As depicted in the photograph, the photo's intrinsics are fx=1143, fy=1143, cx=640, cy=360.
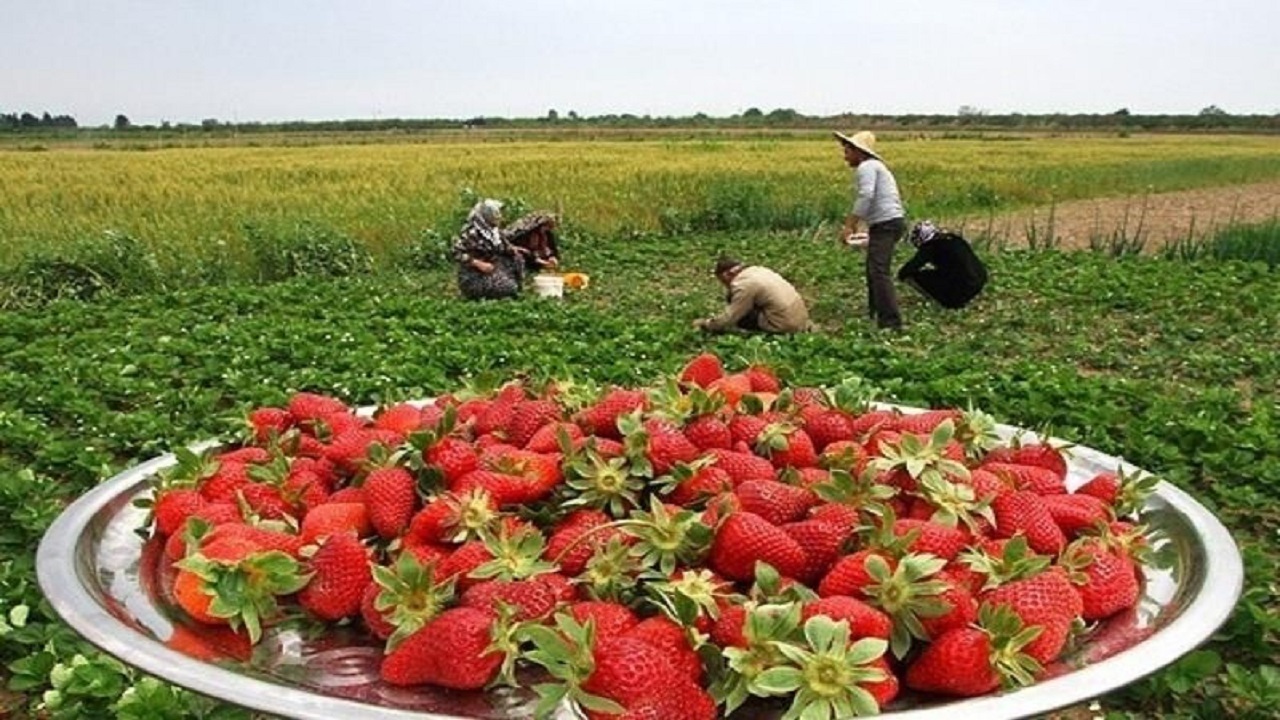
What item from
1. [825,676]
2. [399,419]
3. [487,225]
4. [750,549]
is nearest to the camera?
[825,676]

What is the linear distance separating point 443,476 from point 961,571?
2.30 ft

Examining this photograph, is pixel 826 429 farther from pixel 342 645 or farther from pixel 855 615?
pixel 342 645

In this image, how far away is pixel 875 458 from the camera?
1.60 meters

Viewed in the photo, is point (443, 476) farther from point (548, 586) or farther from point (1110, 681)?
point (1110, 681)

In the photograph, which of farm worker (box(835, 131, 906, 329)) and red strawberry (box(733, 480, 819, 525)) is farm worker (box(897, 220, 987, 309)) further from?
red strawberry (box(733, 480, 819, 525))

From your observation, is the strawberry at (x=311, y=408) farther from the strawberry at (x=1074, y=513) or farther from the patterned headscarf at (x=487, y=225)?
the patterned headscarf at (x=487, y=225)

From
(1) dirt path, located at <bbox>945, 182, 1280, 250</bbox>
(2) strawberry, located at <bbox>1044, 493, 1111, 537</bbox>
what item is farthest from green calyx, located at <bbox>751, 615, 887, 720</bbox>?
(1) dirt path, located at <bbox>945, 182, 1280, 250</bbox>

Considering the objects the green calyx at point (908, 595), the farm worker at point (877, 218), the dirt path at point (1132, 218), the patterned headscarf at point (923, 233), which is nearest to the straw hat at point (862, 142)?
the farm worker at point (877, 218)

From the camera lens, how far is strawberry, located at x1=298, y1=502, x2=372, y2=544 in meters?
1.50

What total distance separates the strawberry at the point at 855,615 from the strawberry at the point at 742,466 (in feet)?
1.05

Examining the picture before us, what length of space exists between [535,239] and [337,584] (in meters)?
10.1

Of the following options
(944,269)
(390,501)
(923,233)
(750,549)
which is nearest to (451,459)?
(390,501)

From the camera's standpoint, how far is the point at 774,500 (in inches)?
58.1

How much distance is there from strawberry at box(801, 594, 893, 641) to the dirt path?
42.2 ft
